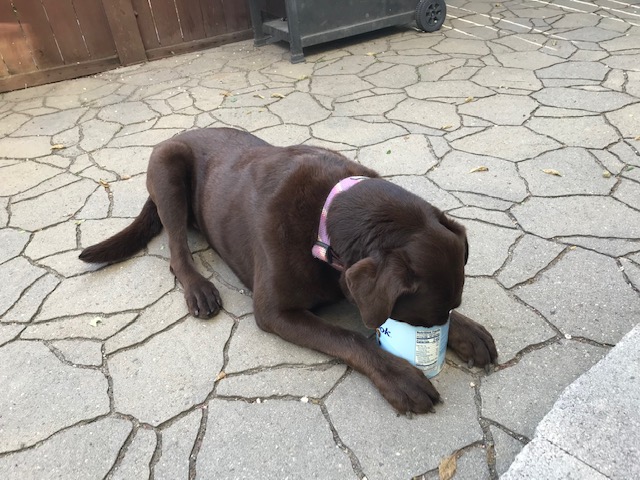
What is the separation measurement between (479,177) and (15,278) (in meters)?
3.00

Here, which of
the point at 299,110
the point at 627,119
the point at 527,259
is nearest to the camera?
the point at 527,259

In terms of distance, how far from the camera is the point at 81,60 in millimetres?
6387

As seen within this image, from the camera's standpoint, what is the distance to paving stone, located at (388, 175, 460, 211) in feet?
10.7

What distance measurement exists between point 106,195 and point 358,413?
2645 mm

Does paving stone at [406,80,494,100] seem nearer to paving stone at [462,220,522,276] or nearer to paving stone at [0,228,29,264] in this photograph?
paving stone at [462,220,522,276]

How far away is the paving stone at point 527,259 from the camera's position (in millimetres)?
2631

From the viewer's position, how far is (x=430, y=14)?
257 inches

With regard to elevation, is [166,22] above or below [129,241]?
above

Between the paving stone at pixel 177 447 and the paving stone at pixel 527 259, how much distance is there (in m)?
1.63

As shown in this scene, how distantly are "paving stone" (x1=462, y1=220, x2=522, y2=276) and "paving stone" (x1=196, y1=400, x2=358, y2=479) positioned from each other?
1.21m

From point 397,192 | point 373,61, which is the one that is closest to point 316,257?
point 397,192

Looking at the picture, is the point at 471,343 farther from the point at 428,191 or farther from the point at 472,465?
the point at 428,191

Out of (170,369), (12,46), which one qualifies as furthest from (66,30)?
(170,369)

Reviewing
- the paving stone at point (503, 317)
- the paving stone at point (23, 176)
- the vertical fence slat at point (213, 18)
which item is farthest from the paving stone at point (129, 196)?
the vertical fence slat at point (213, 18)
